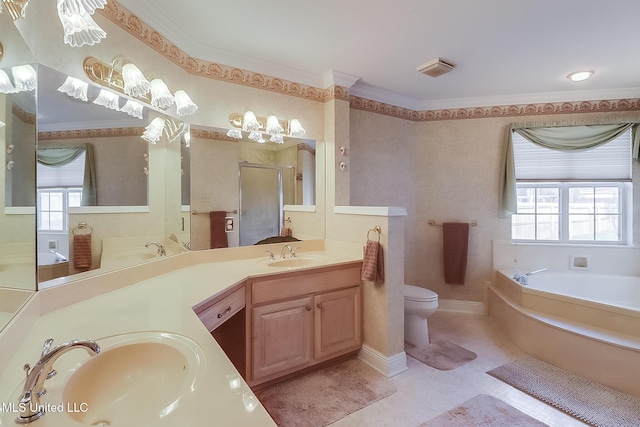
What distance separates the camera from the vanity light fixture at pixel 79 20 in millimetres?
995

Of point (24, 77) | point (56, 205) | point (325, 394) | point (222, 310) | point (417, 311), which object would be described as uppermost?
point (24, 77)

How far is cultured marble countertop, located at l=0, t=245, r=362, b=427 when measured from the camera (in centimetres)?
57

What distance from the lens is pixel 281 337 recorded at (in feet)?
6.06

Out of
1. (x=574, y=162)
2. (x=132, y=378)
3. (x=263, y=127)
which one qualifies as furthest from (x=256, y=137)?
(x=574, y=162)

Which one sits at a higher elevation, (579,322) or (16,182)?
(16,182)

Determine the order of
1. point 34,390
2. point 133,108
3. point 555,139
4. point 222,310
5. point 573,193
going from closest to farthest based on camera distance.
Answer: point 34,390
point 222,310
point 133,108
point 555,139
point 573,193

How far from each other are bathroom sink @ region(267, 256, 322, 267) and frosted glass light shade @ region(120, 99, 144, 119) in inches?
49.5

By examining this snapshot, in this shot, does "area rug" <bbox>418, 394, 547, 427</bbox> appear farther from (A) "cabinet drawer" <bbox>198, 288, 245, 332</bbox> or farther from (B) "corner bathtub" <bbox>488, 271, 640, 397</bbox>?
(A) "cabinet drawer" <bbox>198, 288, 245, 332</bbox>

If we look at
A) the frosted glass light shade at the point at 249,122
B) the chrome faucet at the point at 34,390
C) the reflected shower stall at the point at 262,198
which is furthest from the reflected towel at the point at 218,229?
the chrome faucet at the point at 34,390

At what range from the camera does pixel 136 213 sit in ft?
5.37

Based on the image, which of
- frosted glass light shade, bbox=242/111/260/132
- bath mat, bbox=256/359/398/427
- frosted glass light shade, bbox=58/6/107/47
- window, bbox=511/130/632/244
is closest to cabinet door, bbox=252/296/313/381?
bath mat, bbox=256/359/398/427

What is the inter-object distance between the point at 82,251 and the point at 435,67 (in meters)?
2.64

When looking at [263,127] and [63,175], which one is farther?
[263,127]

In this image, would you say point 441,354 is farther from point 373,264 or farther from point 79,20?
point 79,20
